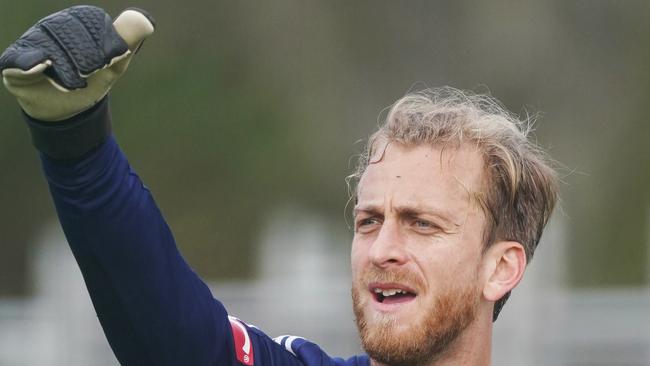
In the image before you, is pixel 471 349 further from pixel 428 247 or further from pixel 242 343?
pixel 242 343

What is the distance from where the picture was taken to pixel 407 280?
410 centimetres

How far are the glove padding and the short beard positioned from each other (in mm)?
1093

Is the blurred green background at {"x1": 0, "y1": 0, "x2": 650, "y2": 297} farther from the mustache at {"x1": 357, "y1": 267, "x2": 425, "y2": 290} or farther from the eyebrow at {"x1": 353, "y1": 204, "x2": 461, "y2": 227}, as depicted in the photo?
the mustache at {"x1": 357, "y1": 267, "x2": 425, "y2": 290}

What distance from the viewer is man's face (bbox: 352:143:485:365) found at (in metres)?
4.10

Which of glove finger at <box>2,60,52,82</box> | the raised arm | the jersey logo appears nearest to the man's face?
the jersey logo

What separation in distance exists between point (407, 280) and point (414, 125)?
22.3 inches

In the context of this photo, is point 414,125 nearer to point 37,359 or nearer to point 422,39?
point 37,359

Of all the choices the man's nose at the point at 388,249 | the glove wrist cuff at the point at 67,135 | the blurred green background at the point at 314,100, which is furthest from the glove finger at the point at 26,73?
the blurred green background at the point at 314,100

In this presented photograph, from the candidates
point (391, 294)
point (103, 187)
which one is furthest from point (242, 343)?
point (103, 187)

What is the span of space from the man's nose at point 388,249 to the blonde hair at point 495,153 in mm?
314

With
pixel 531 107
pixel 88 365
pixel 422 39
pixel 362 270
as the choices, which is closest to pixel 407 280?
pixel 362 270

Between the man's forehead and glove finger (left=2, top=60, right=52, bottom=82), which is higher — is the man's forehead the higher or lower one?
the lower one

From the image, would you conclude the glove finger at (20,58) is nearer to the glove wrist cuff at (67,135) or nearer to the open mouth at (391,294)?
the glove wrist cuff at (67,135)

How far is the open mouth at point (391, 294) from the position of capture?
4.12 metres
